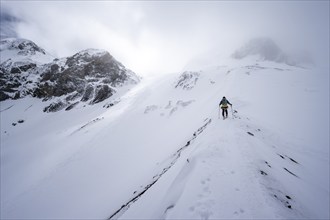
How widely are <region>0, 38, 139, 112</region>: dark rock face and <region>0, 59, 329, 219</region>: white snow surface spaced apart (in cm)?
1863

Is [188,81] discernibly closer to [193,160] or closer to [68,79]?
[193,160]

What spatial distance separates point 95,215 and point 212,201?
13003mm

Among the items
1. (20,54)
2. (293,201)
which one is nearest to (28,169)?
(293,201)

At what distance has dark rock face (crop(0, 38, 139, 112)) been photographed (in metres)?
68.8

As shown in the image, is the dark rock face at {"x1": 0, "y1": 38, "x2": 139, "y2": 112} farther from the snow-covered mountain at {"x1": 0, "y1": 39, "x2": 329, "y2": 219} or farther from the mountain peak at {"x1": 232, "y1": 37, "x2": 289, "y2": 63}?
the mountain peak at {"x1": 232, "y1": 37, "x2": 289, "y2": 63}

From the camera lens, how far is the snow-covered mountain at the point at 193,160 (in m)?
7.24

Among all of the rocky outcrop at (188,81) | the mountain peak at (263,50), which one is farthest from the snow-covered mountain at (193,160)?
the mountain peak at (263,50)

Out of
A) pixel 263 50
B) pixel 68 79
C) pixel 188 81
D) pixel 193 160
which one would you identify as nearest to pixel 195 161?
pixel 193 160

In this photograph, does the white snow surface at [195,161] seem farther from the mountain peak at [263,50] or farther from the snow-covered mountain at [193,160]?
the mountain peak at [263,50]

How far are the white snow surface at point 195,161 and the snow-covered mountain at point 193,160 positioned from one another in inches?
2.5

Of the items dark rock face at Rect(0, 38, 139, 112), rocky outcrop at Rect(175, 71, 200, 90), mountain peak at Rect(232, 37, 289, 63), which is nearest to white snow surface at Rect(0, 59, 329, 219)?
rocky outcrop at Rect(175, 71, 200, 90)

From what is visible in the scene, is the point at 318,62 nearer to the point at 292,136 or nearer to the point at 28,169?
the point at 292,136

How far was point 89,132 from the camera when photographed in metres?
34.7

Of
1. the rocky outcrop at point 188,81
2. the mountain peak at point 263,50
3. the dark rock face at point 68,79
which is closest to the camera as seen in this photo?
the rocky outcrop at point 188,81
